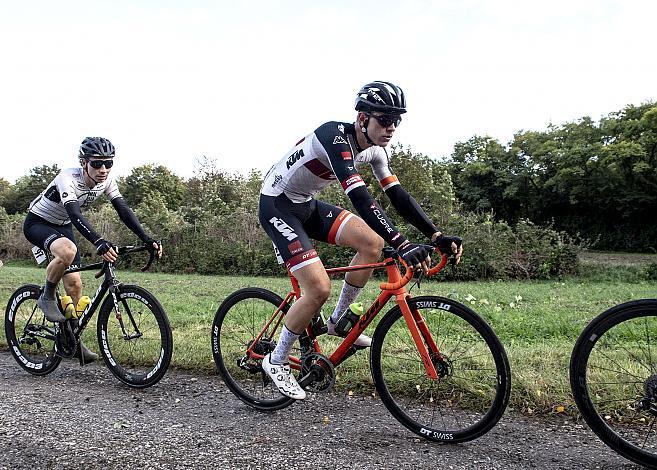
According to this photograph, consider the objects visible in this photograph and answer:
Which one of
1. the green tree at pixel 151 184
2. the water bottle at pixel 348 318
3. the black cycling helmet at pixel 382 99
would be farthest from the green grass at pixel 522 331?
the green tree at pixel 151 184

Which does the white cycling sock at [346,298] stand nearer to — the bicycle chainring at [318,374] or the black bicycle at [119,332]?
the bicycle chainring at [318,374]

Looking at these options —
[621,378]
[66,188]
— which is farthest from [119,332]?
[621,378]

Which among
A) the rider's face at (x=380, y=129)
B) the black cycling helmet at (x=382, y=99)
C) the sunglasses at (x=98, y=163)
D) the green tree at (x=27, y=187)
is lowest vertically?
the green tree at (x=27, y=187)

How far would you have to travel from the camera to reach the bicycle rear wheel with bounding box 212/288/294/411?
15.2ft

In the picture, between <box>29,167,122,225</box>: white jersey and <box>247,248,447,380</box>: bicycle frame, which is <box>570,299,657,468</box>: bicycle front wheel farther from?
<box>29,167,122,225</box>: white jersey

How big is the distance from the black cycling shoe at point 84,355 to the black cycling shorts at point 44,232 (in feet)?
2.83

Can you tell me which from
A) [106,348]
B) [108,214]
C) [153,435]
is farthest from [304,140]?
[108,214]

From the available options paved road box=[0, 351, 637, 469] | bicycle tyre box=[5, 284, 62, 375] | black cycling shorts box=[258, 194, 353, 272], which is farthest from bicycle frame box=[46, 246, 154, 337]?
black cycling shorts box=[258, 194, 353, 272]

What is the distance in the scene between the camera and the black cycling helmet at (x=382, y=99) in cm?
391

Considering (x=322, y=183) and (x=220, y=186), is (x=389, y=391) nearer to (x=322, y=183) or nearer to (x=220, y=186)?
(x=322, y=183)

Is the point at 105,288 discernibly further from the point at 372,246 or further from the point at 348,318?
the point at 372,246

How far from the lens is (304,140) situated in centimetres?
431

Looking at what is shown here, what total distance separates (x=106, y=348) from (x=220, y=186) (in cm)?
3431

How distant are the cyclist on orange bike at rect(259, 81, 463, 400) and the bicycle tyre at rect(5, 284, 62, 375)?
3023mm
